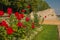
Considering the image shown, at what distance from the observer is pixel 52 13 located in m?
37.3

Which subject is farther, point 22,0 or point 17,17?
point 22,0

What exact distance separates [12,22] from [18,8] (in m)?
17.4

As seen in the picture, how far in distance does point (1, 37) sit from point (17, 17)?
1255mm

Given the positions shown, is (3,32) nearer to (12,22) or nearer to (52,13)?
(12,22)

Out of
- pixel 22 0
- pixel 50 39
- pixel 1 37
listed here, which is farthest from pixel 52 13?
pixel 1 37

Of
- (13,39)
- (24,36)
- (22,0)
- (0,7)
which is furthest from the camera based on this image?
(22,0)

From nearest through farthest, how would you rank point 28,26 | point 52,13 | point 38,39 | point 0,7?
point 28,26
point 38,39
point 0,7
point 52,13

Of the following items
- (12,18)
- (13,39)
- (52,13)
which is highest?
(12,18)

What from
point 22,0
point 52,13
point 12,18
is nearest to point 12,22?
point 12,18

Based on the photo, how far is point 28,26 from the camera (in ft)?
41.5

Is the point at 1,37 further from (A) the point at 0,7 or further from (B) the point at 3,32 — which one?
(A) the point at 0,7

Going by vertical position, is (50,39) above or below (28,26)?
below

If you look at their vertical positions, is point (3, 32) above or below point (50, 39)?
above

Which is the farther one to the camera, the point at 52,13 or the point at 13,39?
the point at 52,13
